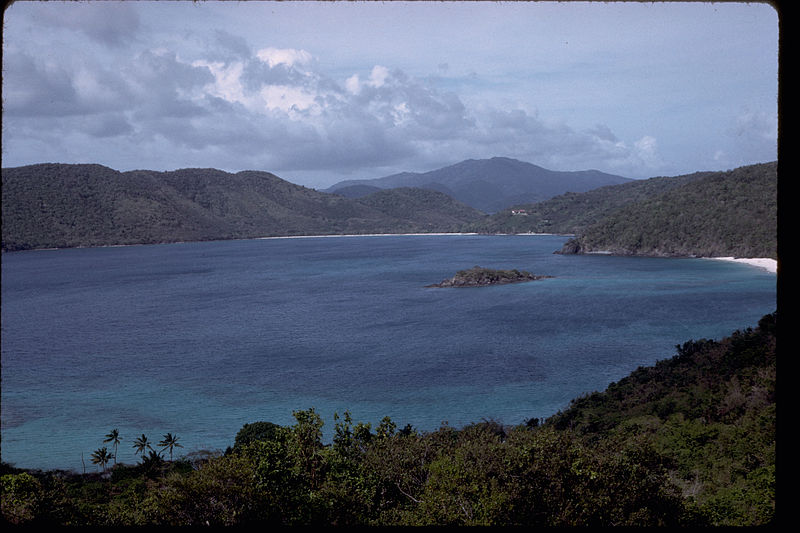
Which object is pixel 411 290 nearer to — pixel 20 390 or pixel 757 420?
pixel 20 390

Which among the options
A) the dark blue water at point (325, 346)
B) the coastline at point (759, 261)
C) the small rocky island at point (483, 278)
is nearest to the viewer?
the dark blue water at point (325, 346)

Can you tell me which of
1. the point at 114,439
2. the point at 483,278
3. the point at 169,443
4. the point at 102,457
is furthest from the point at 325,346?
the point at 483,278

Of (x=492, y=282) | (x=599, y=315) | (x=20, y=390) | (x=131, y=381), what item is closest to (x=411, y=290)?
(x=492, y=282)

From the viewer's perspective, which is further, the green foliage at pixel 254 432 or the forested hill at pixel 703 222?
the forested hill at pixel 703 222

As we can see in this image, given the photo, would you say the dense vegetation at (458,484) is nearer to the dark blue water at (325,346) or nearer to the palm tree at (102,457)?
the dark blue water at (325,346)

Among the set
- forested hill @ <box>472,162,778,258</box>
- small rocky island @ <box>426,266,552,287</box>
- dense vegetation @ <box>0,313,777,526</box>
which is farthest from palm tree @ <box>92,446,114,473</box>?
forested hill @ <box>472,162,778,258</box>

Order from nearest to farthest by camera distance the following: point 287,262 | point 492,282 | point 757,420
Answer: point 757,420 → point 492,282 → point 287,262

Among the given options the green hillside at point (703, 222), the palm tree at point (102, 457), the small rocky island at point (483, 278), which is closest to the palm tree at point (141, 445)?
the palm tree at point (102, 457)
